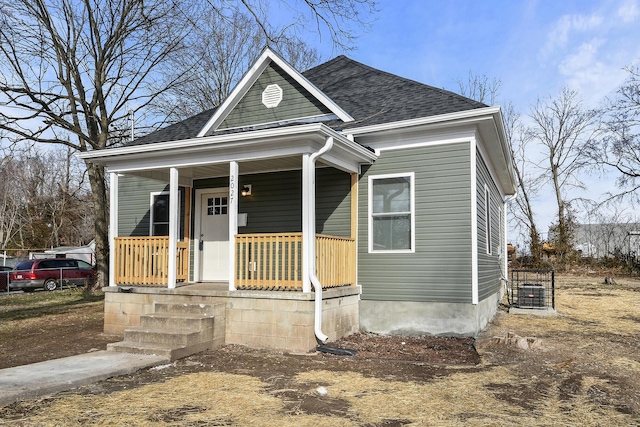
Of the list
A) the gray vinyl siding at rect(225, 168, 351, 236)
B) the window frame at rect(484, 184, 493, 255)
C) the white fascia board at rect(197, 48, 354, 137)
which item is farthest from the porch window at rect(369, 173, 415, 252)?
the window frame at rect(484, 184, 493, 255)

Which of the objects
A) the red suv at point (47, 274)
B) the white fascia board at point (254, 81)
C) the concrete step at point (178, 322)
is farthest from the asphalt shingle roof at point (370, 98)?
the red suv at point (47, 274)

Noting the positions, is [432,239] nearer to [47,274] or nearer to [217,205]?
[217,205]

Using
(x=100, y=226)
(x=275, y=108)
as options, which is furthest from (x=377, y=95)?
(x=100, y=226)

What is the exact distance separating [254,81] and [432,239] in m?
4.94

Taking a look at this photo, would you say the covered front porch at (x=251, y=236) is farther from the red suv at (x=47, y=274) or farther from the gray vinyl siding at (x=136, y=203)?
the red suv at (x=47, y=274)

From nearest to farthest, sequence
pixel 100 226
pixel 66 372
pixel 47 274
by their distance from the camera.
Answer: pixel 66 372 → pixel 100 226 → pixel 47 274

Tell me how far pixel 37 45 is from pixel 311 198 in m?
13.3

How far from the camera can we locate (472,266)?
8500 millimetres

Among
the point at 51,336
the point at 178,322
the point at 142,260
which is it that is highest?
the point at 142,260

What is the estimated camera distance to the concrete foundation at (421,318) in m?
8.48

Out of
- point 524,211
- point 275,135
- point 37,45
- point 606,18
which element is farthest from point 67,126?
point 524,211

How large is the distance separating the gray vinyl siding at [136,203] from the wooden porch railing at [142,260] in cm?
245

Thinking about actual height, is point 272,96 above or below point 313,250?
above

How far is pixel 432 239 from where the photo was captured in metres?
8.76
